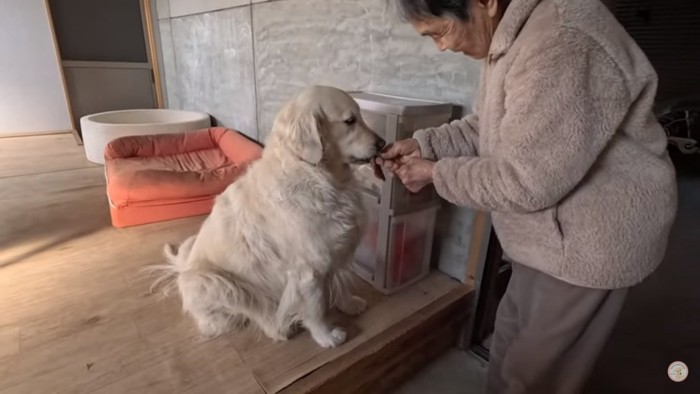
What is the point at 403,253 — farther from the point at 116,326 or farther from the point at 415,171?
the point at 116,326

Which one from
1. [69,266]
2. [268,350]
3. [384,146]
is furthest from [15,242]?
[384,146]

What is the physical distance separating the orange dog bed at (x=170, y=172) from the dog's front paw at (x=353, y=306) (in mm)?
1464

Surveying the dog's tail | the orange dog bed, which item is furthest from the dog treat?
the orange dog bed

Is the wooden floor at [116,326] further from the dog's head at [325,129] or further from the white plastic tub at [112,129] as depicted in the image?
the white plastic tub at [112,129]

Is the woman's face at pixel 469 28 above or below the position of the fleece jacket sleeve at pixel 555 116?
above

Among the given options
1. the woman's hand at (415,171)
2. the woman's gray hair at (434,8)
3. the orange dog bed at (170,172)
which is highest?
the woman's gray hair at (434,8)

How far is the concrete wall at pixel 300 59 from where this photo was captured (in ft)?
5.92

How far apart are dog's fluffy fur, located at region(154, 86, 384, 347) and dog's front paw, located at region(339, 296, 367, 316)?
124 millimetres

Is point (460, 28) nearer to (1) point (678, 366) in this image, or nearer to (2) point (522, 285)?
(2) point (522, 285)

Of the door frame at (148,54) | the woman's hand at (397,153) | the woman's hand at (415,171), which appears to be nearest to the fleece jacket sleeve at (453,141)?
the woman's hand at (397,153)

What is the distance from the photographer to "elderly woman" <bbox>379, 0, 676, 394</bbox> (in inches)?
29.2

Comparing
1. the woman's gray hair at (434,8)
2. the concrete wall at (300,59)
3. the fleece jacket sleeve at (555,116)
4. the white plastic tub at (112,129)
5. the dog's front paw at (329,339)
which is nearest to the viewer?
the fleece jacket sleeve at (555,116)

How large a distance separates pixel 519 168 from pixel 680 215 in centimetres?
318

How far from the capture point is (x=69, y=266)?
2.05 meters
